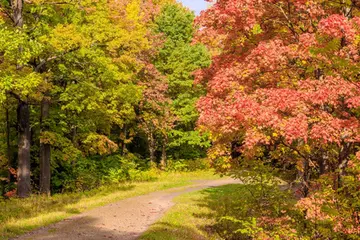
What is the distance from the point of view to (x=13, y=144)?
2373cm

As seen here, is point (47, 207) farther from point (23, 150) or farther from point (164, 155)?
point (164, 155)

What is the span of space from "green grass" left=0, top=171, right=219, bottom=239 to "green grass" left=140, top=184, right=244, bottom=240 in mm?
3659

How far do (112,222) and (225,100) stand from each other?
20.7 ft

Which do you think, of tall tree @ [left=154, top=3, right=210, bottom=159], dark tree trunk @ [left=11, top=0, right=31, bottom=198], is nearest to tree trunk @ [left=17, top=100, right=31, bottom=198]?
dark tree trunk @ [left=11, top=0, right=31, bottom=198]

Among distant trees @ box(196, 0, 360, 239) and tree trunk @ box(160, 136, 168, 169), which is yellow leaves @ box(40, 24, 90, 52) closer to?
distant trees @ box(196, 0, 360, 239)

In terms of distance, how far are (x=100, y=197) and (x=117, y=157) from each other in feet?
42.9

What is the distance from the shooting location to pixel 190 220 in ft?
49.6

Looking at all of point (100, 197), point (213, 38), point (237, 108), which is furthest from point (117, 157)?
point (237, 108)

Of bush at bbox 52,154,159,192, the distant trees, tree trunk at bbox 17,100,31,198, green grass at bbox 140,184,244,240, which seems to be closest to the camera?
the distant trees

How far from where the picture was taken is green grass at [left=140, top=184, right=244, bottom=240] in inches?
478

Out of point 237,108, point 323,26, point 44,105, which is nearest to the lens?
point 323,26

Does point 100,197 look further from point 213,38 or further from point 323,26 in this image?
point 323,26

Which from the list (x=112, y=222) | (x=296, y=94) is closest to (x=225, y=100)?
(x=296, y=94)

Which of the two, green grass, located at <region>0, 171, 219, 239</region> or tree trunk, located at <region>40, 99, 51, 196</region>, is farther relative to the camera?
tree trunk, located at <region>40, 99, 51, 196</region>
